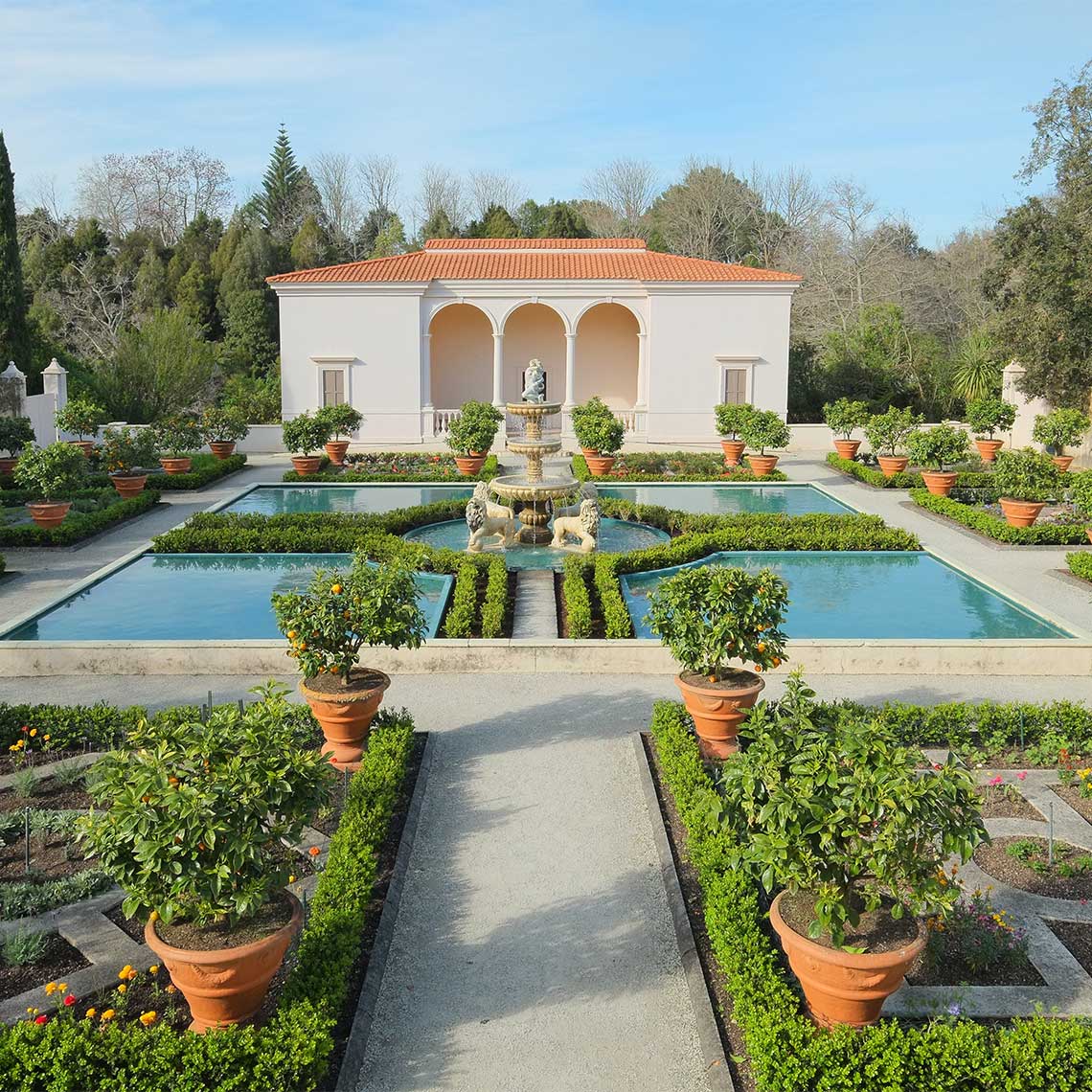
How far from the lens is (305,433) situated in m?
24.1

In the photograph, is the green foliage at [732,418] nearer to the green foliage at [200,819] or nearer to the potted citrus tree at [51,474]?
the potted citrus tree at [51,474]

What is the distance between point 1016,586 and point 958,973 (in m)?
9.69

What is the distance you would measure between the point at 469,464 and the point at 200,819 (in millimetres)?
20034

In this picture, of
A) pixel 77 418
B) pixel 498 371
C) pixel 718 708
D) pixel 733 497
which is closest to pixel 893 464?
pixel 733 497

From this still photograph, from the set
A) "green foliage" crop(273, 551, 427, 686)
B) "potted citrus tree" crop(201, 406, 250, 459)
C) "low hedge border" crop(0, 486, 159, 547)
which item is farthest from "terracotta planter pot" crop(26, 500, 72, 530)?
"green foliage" crop(273, 551, 427, 686)

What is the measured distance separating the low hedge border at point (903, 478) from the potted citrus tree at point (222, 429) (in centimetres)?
1487

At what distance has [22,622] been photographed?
11852 millimetres

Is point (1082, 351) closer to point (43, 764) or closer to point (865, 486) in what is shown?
point (865, 486)

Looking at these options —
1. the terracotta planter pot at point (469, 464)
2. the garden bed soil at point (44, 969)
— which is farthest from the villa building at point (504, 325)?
the garden bed soil at point (44, 969)

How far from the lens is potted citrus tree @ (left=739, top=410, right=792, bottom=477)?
78.6 ft

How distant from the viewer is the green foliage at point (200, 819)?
182 inches

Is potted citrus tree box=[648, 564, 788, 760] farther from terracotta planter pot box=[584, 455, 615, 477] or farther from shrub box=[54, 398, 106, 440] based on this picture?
shrub box=[54, 398, 106, 440]

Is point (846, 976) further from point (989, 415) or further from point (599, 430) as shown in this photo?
point (989, 415)

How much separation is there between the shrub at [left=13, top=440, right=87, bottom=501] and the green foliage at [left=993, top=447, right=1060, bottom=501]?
15.3 meters
